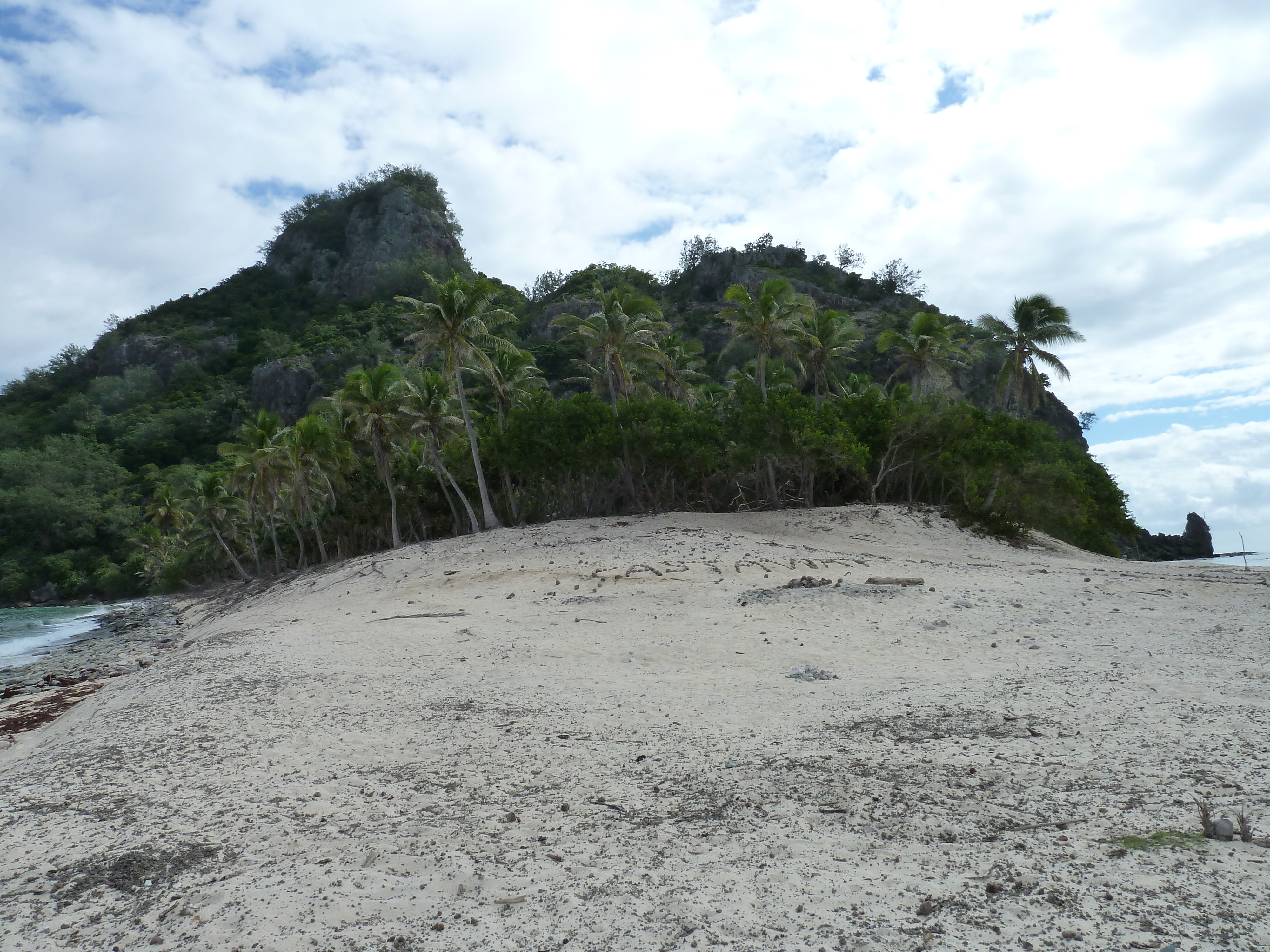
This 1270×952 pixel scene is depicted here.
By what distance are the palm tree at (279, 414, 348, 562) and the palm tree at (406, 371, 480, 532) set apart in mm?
5334

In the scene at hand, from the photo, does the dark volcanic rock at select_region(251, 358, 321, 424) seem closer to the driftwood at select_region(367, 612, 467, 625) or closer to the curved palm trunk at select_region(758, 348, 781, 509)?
the curved palm trunk at select_region(758, 348, 781, 509)

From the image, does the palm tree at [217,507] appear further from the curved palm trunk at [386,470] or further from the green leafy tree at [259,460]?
the curved palm trunk at [386,470]

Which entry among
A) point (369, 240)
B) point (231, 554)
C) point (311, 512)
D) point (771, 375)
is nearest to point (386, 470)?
point (311, 512)

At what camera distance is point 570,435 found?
31141 millimetres

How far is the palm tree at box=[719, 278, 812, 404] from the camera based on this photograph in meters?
31.3

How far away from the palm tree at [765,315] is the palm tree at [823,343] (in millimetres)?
2061

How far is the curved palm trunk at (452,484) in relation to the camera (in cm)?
3391

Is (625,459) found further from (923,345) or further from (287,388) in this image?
(287,388)

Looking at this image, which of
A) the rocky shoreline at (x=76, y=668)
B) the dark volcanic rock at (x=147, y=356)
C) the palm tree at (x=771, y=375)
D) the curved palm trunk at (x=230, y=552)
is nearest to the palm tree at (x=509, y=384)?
the palm tree at (x=771, y=375)

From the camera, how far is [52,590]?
240 feet

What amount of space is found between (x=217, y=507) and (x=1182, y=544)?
77.6 metres

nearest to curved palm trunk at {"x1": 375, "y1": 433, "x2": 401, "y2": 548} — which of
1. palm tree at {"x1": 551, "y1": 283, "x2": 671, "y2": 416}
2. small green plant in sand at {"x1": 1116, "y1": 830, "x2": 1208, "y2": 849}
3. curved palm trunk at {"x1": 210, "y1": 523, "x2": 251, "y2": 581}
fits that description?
palm tree at {"x1": 551, "y1": 283, "x2": 671, "y2": 416}

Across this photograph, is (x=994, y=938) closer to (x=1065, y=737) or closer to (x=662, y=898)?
(x=662, y=898)

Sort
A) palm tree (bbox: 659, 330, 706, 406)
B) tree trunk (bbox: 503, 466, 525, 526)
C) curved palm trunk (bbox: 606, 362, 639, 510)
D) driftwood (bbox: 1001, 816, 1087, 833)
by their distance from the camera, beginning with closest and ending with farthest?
driftwood (bbox: 1001, 816, 1087, 833)
curved palm trunk (bbox: 606, 362, 639, 510)
tree trunk (bbox: 503, 466, 525, 526)
palm tree (bbox: 659, 330, 706, 406)
